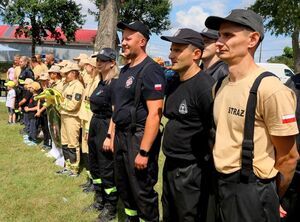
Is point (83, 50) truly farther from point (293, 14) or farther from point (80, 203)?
point (80, 203)

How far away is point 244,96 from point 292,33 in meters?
22.6

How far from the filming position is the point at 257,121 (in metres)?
2.31

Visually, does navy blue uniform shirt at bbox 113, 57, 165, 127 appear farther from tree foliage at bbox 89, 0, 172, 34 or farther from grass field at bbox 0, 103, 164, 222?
tree foliage at bbox 89, 0, 172, 34

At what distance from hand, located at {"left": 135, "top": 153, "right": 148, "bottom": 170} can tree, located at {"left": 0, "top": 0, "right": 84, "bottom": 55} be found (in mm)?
31306

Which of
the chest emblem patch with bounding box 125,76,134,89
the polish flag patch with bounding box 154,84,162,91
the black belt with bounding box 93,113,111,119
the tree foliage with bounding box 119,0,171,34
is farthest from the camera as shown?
the tree foliage with bounding box 119,0,171,34

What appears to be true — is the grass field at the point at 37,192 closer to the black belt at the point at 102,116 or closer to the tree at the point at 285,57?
the black belt at the point at 102,116

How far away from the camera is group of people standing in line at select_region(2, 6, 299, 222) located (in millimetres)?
2326

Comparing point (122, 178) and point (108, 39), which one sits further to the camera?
point (108, 39)

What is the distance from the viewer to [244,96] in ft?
7.65

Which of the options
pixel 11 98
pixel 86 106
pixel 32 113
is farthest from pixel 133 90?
pixel 11 98

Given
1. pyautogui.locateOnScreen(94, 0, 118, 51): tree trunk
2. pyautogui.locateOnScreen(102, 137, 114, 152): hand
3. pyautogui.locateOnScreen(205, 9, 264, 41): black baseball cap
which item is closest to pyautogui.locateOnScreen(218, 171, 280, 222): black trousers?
pyautogui.locateOnScreen(205, 9, 264, 41): black baseball cap

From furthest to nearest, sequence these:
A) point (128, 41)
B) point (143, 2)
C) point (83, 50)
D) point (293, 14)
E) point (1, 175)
→ point (83, 50)
point (143, 2)
point (293, 14)
point (1, 175)
point (128, 41)

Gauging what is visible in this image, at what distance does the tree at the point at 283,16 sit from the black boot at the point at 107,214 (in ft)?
50.5

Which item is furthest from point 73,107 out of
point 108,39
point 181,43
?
point 108,39
